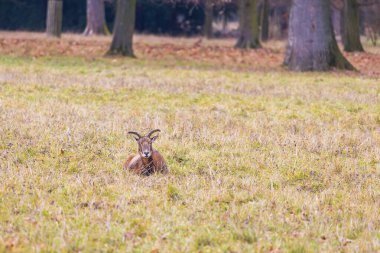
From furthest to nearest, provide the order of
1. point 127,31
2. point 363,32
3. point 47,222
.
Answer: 1. point 363,32
2. point 127,31
3. point 47,222

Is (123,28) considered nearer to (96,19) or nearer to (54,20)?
(54,20)

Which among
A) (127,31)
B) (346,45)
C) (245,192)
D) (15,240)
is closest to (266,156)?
(245,192)

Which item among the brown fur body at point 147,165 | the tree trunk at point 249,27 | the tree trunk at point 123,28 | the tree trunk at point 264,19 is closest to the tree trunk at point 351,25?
the tree trunk at point 249,27

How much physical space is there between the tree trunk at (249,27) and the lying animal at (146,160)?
30.0 metres

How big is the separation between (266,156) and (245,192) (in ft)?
7.46

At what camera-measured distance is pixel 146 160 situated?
9578 millimetres

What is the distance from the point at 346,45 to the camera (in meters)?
38.3

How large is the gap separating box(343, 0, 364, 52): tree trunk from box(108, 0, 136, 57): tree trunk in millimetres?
12375

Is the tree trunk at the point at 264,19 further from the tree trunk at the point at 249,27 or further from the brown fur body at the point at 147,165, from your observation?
the brown fur body at the point at 147,165

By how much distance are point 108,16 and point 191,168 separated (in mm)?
48606

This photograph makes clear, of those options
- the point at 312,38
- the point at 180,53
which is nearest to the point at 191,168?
the point at 312,38

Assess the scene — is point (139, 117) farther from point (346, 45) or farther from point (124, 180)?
point (346, 45)

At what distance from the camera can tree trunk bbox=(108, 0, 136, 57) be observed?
1184 inches

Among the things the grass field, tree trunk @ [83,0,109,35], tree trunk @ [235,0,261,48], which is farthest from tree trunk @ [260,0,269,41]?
the grass field
